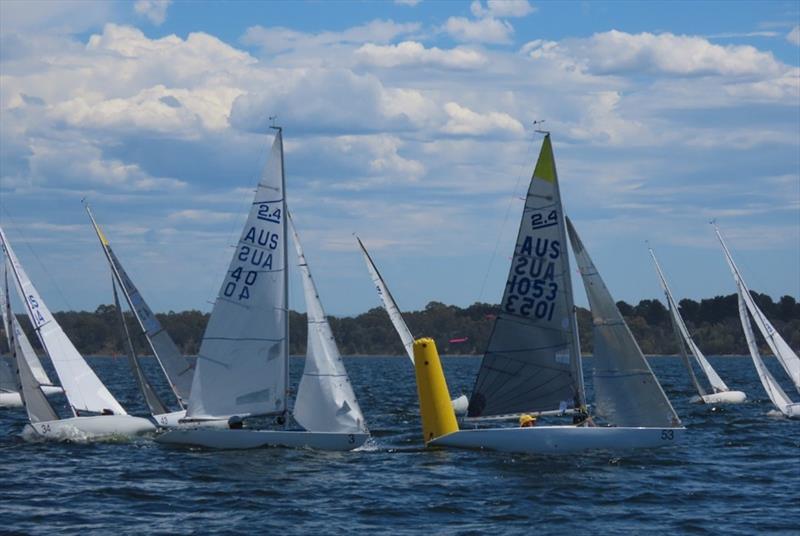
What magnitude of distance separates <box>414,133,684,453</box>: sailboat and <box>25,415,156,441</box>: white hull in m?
9.05

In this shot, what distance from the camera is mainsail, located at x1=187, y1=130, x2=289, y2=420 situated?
99.3 ft

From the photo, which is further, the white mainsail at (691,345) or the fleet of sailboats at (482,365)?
the white mainsail at (691,345)

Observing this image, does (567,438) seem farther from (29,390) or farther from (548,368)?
(29,390)

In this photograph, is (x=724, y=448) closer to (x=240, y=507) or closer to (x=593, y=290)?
(x=593, y=290)

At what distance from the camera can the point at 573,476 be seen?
26500mm

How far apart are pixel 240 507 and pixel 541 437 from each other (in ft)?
27.8

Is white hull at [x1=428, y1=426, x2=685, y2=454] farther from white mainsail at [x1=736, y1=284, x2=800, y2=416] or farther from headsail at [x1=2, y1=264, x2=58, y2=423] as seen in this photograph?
white mainsail at [x1=736, y1=284, x2=800, y2=416]

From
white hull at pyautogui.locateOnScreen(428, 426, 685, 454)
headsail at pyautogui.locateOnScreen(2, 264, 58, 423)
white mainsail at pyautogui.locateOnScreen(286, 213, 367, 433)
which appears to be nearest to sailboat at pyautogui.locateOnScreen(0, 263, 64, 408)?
headsail at pyautogui.locateOnScreen(2, 264, 58, 423)

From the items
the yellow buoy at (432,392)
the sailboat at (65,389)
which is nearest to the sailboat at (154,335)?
the sailboat at (65,389)

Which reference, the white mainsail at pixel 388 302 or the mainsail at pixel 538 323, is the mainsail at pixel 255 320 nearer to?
the mainsail at pixel 538 323

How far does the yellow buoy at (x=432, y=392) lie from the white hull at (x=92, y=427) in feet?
29.7

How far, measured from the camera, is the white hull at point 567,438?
2888cm

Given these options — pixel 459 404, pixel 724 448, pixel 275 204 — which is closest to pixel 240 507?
pixel 275 204

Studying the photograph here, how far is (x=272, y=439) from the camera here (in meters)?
29.2
